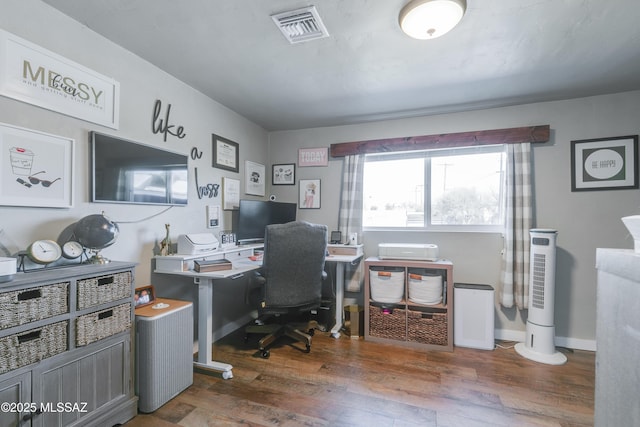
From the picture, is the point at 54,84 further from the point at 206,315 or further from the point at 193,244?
the point at 206,315

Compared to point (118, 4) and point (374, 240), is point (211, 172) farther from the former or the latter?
point (374, 240)

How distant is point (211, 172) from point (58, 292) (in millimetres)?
1647

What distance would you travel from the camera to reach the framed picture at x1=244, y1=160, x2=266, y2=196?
334 centimetres

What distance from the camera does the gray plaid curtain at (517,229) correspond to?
2697 mm

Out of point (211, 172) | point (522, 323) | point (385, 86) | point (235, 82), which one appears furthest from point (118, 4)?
point (522, 323)

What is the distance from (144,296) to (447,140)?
122 inches

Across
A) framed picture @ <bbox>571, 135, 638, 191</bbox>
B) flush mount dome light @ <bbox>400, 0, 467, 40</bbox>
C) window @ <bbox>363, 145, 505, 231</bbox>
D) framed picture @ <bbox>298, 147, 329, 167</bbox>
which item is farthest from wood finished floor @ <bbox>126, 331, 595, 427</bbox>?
flush mount dome light @ <bbox>400, 0, 467, 40</bbox>

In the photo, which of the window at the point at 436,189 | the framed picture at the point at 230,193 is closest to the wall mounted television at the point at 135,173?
Result: the framed picture at the point at 230,193

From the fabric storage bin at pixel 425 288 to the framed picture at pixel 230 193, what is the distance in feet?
6.57

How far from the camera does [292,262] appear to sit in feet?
7.61

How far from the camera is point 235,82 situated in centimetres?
243

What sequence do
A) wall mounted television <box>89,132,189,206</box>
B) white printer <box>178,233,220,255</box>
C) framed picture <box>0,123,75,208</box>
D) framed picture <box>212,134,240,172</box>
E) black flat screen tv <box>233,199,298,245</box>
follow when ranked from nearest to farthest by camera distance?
framed picture <box>0,123,75,208</box> < wall mounted television <box>89,132,189,206</box> < white printer <box>178,233,220,255</box> < framed picture <box>212,134,240,172</box> < black flat screen tv <box>233,199,298,245</box>

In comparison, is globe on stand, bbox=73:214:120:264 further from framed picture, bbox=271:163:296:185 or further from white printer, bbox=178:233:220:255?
framed picture, bbox=271:163:296:185

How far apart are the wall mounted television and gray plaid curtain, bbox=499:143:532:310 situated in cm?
307
